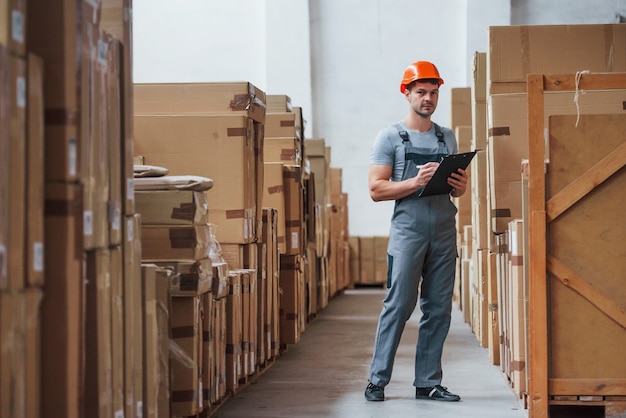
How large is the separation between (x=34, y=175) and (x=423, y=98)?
10.5ft

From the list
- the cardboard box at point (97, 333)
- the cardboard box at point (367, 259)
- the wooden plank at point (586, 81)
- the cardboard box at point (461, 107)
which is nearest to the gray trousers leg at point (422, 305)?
the wooden plank at point (586, 81)

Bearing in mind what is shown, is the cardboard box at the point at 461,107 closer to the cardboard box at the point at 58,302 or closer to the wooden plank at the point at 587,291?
the wooden plank at the point at 587,291

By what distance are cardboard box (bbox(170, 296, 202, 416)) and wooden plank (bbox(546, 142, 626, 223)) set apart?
1.78m

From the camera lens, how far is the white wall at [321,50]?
17.1 m

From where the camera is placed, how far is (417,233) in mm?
5578

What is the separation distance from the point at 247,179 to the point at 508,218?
162cm

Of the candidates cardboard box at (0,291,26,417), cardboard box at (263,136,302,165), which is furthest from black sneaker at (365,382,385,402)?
cardboard box at (0,291,26,417)

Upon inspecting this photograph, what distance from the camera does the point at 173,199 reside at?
4.61m

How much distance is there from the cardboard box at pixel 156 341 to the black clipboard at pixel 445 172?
1.80 metres

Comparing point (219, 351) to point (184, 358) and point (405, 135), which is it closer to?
point (184, 358)

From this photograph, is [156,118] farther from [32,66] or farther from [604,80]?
[32,66]

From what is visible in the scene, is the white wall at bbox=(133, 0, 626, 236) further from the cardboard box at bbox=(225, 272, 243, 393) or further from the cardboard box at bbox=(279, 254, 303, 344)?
the cardboard box at bbox=(225, 272, 243, 393)

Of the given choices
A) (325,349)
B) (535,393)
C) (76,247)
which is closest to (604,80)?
(535,393)

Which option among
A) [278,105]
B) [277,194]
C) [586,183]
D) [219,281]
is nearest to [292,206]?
[277,194]
